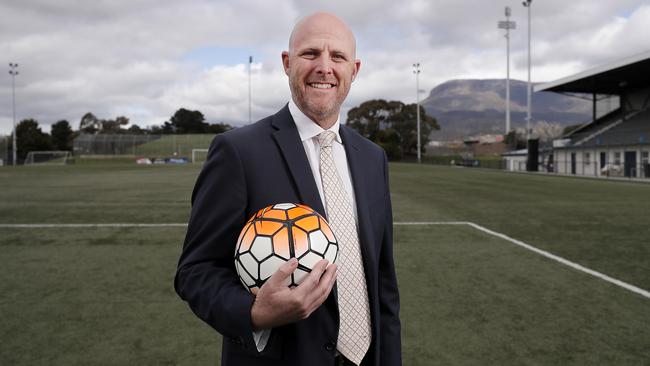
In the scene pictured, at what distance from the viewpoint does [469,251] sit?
22.7 ft

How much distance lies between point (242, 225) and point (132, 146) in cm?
7766

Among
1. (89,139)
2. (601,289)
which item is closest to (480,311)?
(601,289)

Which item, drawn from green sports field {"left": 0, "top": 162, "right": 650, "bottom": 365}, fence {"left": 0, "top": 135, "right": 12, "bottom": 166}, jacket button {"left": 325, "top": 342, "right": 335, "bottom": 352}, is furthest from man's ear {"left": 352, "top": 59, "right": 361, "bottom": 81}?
fence {"left": 0, "top": 135, "right": 12, "bottom": 166}

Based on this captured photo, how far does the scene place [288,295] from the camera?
116 cm

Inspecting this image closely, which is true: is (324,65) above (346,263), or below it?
above

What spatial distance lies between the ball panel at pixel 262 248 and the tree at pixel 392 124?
250 ft

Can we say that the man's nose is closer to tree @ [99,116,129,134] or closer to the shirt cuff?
the shirt cuff

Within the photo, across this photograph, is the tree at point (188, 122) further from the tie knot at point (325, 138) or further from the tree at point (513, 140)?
the tie knot at point (325, 138)

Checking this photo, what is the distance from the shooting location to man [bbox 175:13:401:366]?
1383mm

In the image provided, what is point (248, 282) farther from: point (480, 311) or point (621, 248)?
point (621, 248)

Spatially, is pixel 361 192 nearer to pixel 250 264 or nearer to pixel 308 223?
pixel 308 223

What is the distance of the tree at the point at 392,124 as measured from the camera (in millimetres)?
79625

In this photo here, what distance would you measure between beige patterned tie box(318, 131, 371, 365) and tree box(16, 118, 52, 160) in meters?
82.1

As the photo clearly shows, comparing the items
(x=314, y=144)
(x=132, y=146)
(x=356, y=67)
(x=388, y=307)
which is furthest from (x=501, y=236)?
(x=132, y=146)
